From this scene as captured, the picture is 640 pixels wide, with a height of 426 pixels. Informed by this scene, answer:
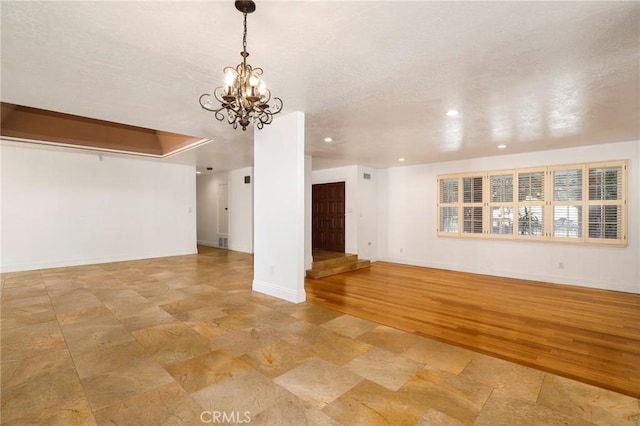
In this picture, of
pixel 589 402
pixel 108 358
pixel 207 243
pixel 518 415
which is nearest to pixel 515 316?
pixel 589 402

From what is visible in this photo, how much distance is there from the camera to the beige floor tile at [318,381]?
208 cm

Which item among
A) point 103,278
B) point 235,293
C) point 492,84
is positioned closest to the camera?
point 492,84

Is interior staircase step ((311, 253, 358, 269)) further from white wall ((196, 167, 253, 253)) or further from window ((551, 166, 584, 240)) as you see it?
window ((551, 166, 584, 240))

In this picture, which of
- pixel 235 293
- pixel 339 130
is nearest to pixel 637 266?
pixel 339 130

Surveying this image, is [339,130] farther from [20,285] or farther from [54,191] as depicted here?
[54,191]

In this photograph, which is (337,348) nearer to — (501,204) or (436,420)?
(436,420)

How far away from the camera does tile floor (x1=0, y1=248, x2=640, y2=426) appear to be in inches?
74.9

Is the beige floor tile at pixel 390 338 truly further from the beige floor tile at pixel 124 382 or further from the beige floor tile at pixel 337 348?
the beige floor tile at pixel 124 382

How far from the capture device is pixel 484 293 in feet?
16.3

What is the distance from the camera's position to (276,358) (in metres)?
2.62

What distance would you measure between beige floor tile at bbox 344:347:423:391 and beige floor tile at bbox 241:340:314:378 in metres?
0.43

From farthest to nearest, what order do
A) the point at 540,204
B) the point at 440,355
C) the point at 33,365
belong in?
the point at 540,204 < the point at 440,355 < the point at 33,365

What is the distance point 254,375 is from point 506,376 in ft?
6.60

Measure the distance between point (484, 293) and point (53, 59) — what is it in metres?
6.24
